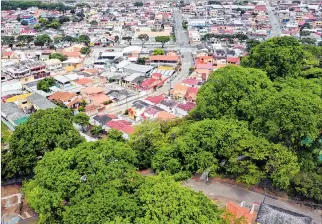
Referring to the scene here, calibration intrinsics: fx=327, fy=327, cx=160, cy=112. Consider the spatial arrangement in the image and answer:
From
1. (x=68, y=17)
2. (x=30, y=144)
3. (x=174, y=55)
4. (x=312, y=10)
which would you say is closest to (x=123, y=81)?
(x=174, y=55)

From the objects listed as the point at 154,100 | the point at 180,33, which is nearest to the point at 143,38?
the point at 180,33

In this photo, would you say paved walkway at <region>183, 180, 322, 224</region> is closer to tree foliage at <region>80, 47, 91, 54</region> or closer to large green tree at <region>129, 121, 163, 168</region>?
large green tree at <region>129, 121, 163, 168</region>

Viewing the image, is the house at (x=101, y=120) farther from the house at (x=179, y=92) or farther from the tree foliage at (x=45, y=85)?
the tree foliage at (x=45, y=85)

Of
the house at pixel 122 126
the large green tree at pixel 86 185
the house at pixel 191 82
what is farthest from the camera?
the house at pixel 191 82

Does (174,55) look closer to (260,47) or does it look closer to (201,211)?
(260,47)

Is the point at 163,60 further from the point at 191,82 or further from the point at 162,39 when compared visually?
the point at 162,39

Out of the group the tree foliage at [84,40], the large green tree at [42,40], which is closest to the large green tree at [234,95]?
the tree foliage at [84,40]
